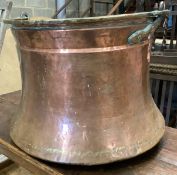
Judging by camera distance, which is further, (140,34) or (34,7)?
(34,7)

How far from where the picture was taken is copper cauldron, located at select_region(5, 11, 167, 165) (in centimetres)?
44

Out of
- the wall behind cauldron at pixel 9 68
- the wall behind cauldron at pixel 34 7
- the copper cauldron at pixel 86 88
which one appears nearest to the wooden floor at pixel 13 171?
the wall behind cauldron at pixel 9 68

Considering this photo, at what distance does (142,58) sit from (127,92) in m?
0.08

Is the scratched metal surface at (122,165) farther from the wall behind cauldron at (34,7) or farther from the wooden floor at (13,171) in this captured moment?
the wall behind cauldron at (34,7)

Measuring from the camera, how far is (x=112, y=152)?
0.49 m

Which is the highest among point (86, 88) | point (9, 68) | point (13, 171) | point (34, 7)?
point (34, 7)

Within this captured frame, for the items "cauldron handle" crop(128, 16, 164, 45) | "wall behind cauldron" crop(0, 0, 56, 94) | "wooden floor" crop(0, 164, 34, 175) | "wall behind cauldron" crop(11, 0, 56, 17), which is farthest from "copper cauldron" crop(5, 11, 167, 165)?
"wall behind cauldron" crop(11, 0, 56, 17)

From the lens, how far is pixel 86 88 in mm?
467

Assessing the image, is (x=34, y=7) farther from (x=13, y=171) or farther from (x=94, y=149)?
(x=94, y=149)

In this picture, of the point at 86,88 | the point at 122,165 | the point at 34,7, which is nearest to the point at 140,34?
the point at 86,88

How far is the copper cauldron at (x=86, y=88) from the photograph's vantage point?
17.4 inches

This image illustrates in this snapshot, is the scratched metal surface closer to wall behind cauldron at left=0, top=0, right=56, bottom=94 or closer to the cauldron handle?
the cauldron handle

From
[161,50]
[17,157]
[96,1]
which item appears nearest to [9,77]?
[161,50]

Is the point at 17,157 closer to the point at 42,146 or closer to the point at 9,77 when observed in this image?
the point at 42,146
